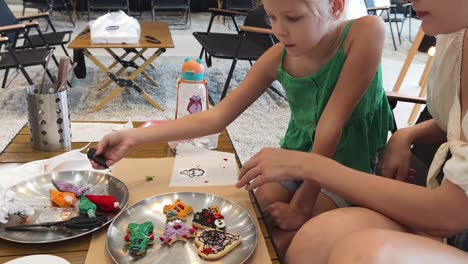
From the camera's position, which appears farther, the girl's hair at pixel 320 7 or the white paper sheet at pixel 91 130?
the white paper sheet at pixel 91 130

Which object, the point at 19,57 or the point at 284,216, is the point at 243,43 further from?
the point at 284,216

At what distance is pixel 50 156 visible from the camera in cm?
116

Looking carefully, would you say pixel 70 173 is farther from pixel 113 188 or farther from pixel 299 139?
pixel 299 139

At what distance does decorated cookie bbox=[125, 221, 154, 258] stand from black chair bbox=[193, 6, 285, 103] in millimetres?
2199

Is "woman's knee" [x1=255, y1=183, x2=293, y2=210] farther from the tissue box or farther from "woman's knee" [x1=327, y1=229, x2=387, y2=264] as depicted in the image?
"woman's knee" [x1=327, y1=229, x2=387, y2=264]

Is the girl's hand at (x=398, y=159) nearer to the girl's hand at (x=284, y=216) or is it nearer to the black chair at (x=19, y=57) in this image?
the girl's hand at (x=284, y=216)

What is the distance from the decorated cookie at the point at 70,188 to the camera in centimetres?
94

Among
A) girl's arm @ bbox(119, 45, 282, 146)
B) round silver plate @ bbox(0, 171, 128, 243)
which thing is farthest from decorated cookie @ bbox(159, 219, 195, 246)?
girl's arm @ bbox(119, 45, 282, 146)

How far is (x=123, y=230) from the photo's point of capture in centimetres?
83

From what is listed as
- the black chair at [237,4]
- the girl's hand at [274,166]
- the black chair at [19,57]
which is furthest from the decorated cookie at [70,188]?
the black chair at [237,4]

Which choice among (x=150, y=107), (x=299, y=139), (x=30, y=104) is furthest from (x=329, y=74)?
(x=150, y=107)

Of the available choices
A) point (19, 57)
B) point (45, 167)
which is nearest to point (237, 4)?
point (19, 57)

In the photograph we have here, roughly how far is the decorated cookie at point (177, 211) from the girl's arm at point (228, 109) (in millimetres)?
242

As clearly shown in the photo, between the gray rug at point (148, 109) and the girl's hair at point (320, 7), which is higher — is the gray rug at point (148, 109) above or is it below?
below
